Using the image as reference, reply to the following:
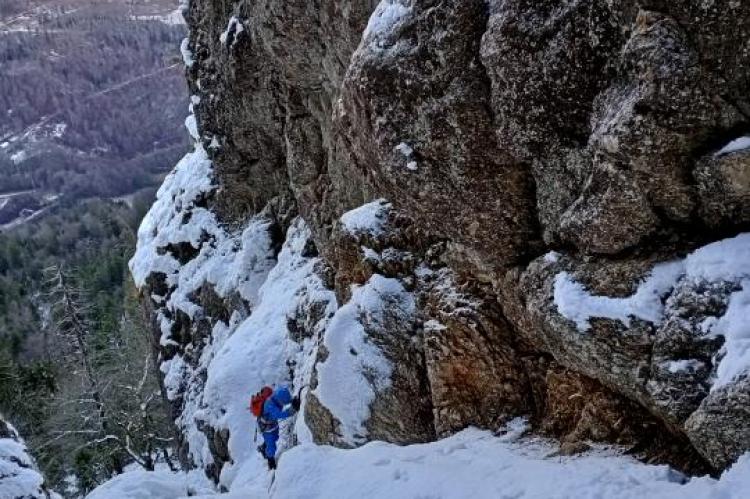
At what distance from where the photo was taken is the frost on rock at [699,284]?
23.9ft

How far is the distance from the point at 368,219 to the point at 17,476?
1032cm

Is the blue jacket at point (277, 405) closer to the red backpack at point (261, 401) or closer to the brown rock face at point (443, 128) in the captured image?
the red backpack at point (261, 401)

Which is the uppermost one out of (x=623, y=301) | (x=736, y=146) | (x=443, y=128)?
(x=443, y=128)

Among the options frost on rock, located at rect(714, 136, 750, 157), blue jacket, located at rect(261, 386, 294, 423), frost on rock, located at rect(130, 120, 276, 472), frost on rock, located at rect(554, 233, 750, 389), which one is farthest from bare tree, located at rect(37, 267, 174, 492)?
frost on rock, located at rect(714, 136, 750, 157)

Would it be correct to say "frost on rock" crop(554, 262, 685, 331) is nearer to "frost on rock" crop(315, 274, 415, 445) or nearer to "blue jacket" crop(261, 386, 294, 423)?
"frost on rock" crop(315, 274, 415, 445)

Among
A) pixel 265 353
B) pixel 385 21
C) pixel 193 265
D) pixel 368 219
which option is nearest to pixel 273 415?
pixel 368 219

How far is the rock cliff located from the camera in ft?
24.8

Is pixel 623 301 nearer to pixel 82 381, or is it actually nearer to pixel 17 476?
pixel 17 476

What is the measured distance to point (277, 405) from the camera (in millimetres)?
15453

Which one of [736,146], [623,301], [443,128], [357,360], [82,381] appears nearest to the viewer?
[736,146]

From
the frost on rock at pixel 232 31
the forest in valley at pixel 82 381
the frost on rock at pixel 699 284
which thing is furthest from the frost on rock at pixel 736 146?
the forest in valley at pixel 82 381

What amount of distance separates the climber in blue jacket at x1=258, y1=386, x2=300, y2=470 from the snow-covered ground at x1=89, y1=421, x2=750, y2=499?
2.82 m

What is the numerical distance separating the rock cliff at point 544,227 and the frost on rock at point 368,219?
0.15ft

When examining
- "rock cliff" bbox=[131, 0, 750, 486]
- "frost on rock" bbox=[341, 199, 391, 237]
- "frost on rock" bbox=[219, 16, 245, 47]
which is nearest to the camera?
"rock cliff" bbox=[131, 0, 750, 486]
